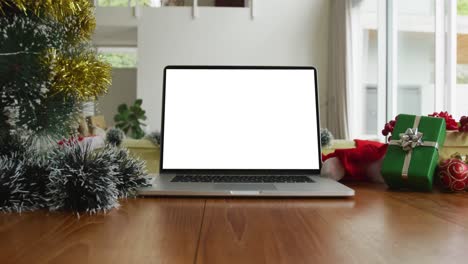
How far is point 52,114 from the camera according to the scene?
68 centimetres

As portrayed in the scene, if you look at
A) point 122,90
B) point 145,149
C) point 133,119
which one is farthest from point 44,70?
point 122,90

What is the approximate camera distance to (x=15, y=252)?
1.27ft

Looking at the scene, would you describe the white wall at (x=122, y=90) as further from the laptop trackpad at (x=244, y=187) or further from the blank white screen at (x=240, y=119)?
the laptop trackpad at (x=244, y=187)

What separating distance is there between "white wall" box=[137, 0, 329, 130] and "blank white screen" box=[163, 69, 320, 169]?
5.56 meters

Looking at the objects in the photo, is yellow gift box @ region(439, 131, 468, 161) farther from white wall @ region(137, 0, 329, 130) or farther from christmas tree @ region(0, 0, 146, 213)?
white wall @ region(137, 0, 329, 130)

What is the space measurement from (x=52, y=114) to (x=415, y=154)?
0.61 meters

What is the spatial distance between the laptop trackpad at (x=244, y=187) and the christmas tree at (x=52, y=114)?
0.13 metres

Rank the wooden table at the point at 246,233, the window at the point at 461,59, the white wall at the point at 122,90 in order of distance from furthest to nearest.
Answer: the white wall at the point at 122,90, the window at the point at 461,59, the wooden table at the point at 246,233

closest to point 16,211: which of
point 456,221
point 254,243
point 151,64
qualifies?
point 254,243

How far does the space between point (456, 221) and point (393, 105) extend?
16.0 feet

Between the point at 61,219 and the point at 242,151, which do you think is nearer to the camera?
the point at 61,219

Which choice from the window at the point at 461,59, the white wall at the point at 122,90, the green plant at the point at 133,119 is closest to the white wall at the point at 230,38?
the green plant at the point at 133,119

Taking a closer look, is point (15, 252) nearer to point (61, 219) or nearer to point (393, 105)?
point (61, 219)

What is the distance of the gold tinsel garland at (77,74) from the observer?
66 centimetres
